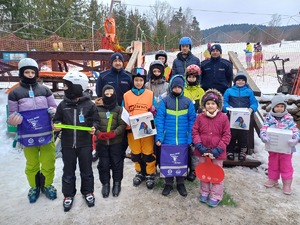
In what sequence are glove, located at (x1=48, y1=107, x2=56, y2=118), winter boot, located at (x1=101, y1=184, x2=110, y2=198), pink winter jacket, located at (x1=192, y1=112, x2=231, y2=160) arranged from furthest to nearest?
winter boot, located at (x1=101, y1=184, x2=110, y2=198)
glove, located at (x1=48, y1=107, x2=56, y2=118)
pink winter jacket, located at (x1=192, y1=112, x2=231, y2=160)

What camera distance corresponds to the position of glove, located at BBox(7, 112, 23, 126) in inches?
124

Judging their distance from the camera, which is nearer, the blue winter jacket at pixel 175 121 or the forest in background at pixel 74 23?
the blue winter jacket at pixel 175 121

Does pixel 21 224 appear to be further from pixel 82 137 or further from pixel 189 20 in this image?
pixel 189 20

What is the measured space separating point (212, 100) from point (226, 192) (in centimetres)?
134

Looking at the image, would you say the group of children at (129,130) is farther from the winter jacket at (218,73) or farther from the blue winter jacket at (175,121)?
the winter jacket at (218,73)

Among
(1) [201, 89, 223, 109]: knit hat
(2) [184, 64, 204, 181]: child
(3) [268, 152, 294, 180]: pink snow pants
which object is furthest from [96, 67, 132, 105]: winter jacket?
(3) [268, 152, 294, 180]: pink snow pants

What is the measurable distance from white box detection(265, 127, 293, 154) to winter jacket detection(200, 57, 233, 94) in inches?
49.7

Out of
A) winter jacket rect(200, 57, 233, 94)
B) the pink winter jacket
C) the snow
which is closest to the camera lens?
the snow

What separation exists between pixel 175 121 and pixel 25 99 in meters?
1.96

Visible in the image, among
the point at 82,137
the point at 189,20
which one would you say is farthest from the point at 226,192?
the point at 189,20

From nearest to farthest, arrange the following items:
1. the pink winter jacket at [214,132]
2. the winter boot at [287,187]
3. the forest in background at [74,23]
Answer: the pink winter jacket at [214,132]
the winter boot at [287,187]
the forest in background at [74,23]

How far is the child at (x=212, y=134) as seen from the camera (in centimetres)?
324

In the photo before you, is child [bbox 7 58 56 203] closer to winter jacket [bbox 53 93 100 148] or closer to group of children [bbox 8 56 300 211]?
group of children [bbox 8 56 300 211]

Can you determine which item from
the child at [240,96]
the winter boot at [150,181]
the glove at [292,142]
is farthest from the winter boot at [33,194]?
the glove at [292,142]
